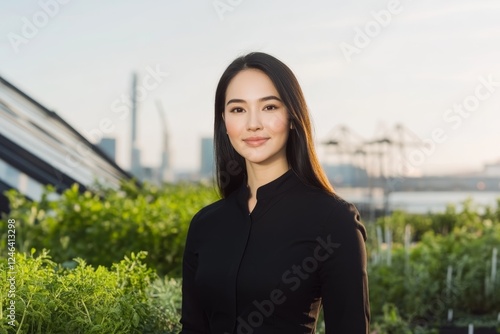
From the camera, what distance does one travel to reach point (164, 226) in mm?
5094

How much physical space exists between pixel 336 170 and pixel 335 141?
1.14 m

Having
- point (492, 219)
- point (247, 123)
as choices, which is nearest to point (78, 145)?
point (492, 219)

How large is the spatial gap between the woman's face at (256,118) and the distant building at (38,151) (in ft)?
15.9

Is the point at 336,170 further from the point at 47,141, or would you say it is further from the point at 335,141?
the point at 47,141

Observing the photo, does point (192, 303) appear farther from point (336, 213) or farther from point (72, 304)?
point (336, 213)

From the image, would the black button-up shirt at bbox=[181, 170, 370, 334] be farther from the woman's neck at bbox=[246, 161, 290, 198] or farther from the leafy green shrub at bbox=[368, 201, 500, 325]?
the leafy green shrub at bbox=[368, 201, 500, 325]

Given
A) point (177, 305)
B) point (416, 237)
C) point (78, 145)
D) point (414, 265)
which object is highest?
point (78, 145)

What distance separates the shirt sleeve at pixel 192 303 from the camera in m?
2.63

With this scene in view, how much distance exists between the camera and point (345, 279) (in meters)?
2.24

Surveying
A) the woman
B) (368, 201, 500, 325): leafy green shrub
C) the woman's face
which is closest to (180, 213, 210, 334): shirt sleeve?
the woman

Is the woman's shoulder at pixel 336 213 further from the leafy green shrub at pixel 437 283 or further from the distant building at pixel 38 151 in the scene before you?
the distant building at pixel 38 151

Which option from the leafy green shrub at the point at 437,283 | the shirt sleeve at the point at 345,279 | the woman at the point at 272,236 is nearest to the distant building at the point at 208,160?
the woman at the point at 272,236

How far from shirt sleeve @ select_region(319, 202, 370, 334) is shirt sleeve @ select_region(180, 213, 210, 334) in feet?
1.82

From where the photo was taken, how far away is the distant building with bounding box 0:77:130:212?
701cm
